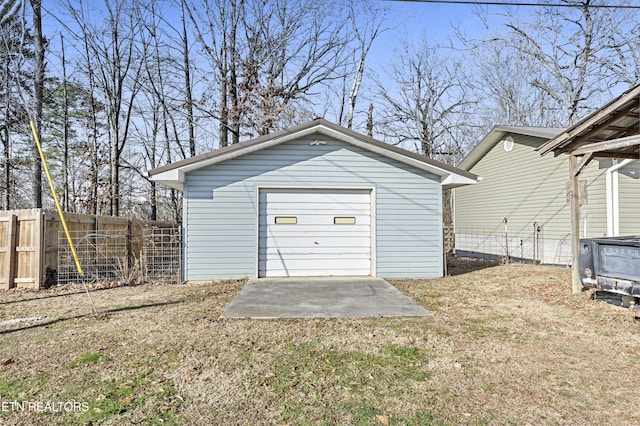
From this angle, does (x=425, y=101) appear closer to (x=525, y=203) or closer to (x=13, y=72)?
(x=525, y=203)

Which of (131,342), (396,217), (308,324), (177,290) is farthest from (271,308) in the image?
(396,217)

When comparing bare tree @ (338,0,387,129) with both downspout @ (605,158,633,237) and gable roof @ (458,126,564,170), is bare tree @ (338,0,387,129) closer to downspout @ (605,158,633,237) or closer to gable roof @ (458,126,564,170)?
gable roof @ (458,126,564,170)

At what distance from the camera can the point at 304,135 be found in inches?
338

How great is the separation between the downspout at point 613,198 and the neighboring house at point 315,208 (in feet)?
14.5

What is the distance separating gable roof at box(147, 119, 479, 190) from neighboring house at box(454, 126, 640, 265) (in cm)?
350

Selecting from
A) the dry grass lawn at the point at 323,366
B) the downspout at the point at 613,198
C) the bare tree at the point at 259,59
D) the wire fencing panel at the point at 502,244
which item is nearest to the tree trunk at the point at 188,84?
the bare tree at the point at 259,59

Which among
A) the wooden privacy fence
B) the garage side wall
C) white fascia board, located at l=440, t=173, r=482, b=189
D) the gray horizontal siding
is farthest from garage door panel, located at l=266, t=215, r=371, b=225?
the gray horizontal siding

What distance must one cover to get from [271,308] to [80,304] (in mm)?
3353

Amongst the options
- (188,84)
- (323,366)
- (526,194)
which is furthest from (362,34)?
(323,366)

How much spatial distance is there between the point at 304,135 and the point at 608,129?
6.12 metres

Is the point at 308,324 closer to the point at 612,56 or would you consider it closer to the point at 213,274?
the point at 213,274

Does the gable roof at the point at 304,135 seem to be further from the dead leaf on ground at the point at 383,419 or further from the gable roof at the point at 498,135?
the dead leaf on ground at the point at 383,419

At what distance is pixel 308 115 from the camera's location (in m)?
18.2

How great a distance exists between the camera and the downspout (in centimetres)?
977
